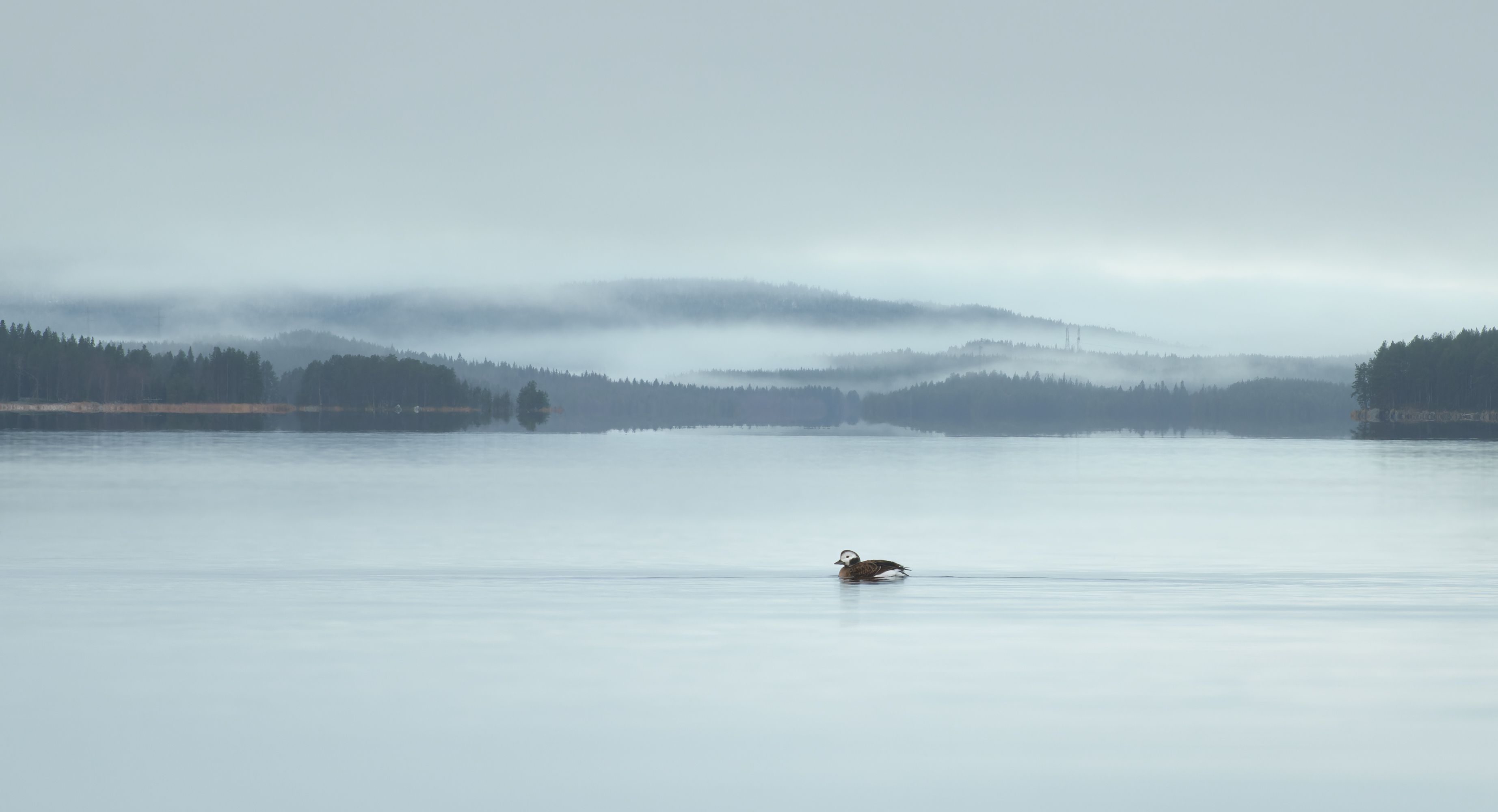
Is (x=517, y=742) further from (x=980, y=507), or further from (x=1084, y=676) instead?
(x=980, y=507)

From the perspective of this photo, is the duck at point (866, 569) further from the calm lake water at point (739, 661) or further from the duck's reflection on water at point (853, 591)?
the calm lake water at point (739, 661)

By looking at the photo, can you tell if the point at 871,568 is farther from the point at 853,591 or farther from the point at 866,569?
the point at 853,591

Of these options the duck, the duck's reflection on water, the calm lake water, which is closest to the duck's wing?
the duck

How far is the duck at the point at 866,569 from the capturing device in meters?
26.4

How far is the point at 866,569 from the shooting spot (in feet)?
86.5

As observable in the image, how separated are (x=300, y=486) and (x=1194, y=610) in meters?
41.3

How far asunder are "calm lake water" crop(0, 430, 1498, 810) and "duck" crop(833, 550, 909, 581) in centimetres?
29

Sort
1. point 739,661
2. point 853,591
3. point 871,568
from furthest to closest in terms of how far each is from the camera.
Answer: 1. point 871,568
2. point 853,591
3. point 739,661

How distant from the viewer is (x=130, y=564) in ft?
98.1

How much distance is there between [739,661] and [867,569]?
27.0 feet

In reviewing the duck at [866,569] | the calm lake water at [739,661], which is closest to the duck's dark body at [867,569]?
the duck at [866,569]

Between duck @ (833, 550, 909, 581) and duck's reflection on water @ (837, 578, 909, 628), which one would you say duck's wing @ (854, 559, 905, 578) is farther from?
duck's reflection on water @ (837, 578, 909, 628)

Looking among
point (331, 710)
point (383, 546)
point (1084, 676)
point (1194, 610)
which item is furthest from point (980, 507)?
point (331, 710)

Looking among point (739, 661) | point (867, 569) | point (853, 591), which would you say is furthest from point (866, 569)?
point (739, 661)
